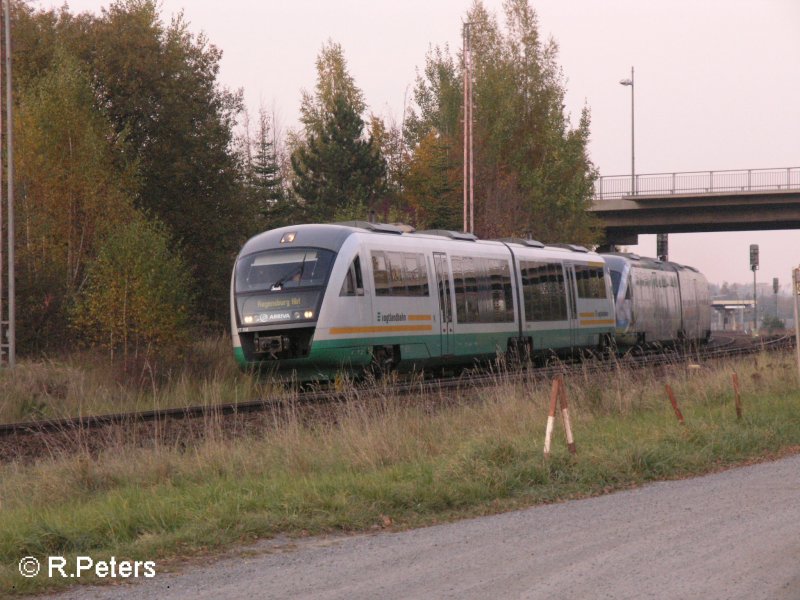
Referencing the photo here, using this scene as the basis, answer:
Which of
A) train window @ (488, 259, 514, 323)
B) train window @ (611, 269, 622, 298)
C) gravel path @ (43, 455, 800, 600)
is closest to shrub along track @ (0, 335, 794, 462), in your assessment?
gravel path @ (43, 455, 800, 600)

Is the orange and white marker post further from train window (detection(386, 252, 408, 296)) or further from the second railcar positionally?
the second railcar

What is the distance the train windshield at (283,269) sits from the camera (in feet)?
70.7

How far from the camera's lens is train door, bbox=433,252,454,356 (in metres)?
24.5

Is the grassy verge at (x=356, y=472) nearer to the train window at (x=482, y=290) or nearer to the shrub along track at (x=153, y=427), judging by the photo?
the shrub along track at (x=153, y=427)

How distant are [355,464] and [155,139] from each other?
34947 mm

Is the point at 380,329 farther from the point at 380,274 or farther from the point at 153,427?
the point at 153,427

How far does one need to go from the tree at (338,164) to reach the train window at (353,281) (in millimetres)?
42721

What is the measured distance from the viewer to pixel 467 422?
16016 millimetres

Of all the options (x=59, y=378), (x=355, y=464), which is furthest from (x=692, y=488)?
(x=59, y=378)

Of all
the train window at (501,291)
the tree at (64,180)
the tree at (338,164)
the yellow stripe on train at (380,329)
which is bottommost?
the yellow stripe on train at (380,329)

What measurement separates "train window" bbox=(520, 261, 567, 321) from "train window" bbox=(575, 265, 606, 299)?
3.66 feet

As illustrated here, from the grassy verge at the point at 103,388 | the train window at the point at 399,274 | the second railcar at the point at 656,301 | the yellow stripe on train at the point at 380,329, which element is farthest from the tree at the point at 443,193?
the yellow stripe on train at the point at 380,329

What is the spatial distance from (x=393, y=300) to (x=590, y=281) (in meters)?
11.1

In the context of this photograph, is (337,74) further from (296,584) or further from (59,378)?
(296,584)
